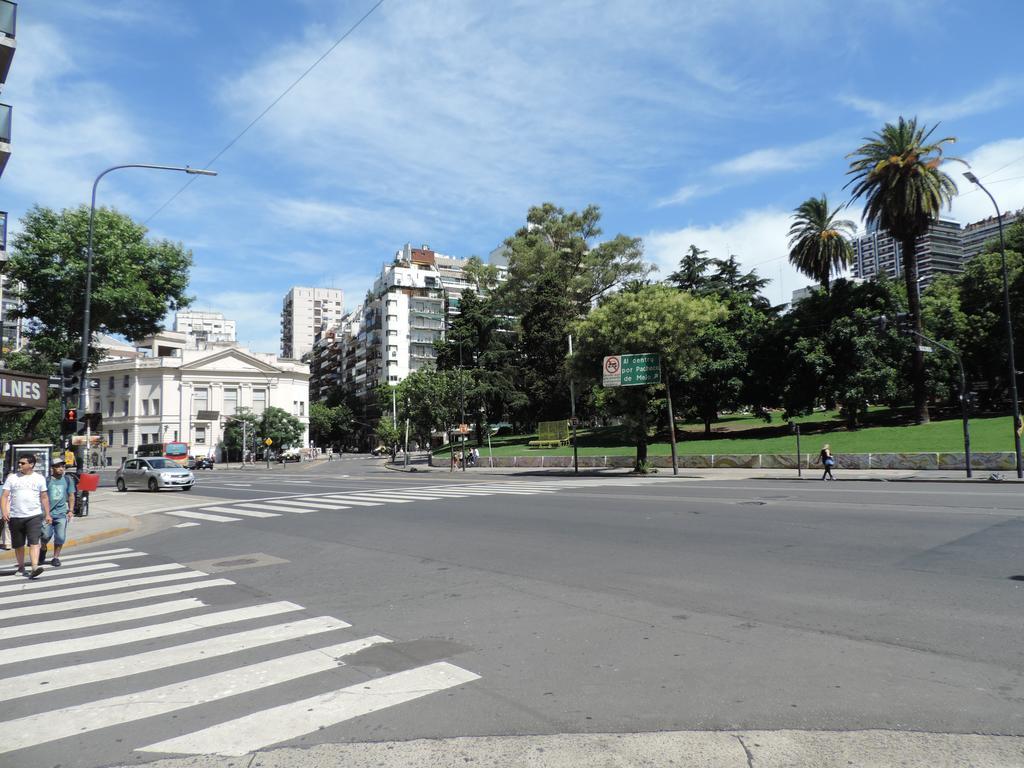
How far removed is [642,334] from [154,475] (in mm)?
25370

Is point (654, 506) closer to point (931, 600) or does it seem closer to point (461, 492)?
point (461, 492)

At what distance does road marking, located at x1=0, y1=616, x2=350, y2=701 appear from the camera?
533cm

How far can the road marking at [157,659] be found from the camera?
17.5 feet

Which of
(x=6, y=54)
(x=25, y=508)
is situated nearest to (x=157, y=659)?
(x=25, y=508)

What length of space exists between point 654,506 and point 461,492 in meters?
9.22

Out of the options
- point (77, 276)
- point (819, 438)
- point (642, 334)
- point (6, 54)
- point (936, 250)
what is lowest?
point (819, 438)

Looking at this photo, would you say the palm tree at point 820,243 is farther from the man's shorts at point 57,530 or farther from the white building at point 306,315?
the white building at point 306,315

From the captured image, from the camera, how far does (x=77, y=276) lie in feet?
A: 109

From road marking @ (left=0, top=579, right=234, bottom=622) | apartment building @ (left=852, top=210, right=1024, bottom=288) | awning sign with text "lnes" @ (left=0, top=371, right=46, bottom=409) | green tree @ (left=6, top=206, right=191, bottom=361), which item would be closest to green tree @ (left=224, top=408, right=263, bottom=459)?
green tree @ (left=6, top=206, right=191, bottom=361)

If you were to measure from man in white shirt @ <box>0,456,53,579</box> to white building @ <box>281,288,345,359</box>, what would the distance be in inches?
6704

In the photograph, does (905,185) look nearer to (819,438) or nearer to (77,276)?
Answer: (819,438)

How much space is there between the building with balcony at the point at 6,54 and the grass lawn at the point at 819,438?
3199 cm

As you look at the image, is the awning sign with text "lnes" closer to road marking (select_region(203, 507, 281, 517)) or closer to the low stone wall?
road marking (select_region(203, 507, 281, 517))

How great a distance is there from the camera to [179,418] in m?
94.6
